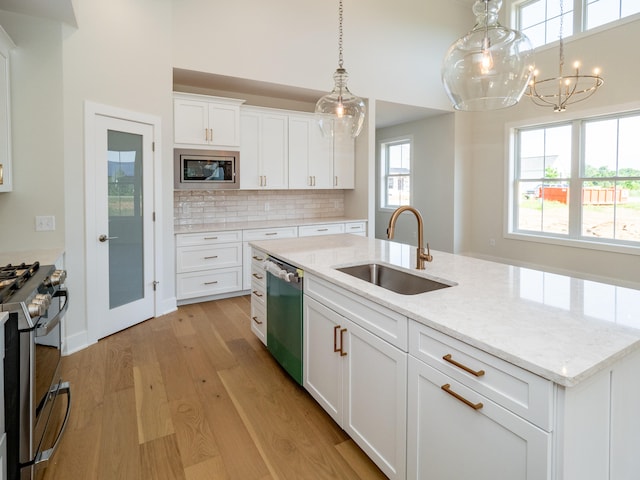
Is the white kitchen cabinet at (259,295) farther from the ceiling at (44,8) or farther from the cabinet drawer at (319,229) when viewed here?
the ceiling at (44,8)

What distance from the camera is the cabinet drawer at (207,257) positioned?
A: 434 centimetres

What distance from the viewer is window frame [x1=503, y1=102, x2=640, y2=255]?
480cm

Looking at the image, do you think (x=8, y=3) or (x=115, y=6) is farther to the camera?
(x=115, y=6)

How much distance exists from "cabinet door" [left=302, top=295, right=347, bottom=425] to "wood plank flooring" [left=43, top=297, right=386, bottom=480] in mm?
161

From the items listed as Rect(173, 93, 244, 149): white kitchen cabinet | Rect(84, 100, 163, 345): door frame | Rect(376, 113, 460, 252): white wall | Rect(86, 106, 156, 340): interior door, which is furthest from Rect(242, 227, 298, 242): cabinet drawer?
Rect(376, 113, 460, 252): white wall

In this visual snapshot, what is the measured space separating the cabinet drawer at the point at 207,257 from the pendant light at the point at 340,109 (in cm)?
216

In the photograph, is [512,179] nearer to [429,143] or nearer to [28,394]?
[429,143]

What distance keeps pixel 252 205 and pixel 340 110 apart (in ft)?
9.32

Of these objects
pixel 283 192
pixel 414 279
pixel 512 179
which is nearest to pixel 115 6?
pixel 283 192

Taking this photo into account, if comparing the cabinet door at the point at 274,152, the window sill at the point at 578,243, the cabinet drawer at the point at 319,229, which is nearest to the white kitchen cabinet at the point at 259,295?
the cabinet drawer at the point at 319,229

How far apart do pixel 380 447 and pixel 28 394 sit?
4.98ft

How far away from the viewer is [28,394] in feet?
5.15

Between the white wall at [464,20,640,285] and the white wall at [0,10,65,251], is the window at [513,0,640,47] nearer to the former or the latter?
the white wall at [464,20,640,285]

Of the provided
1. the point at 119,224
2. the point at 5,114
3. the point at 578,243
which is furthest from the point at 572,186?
the point at 5,114
